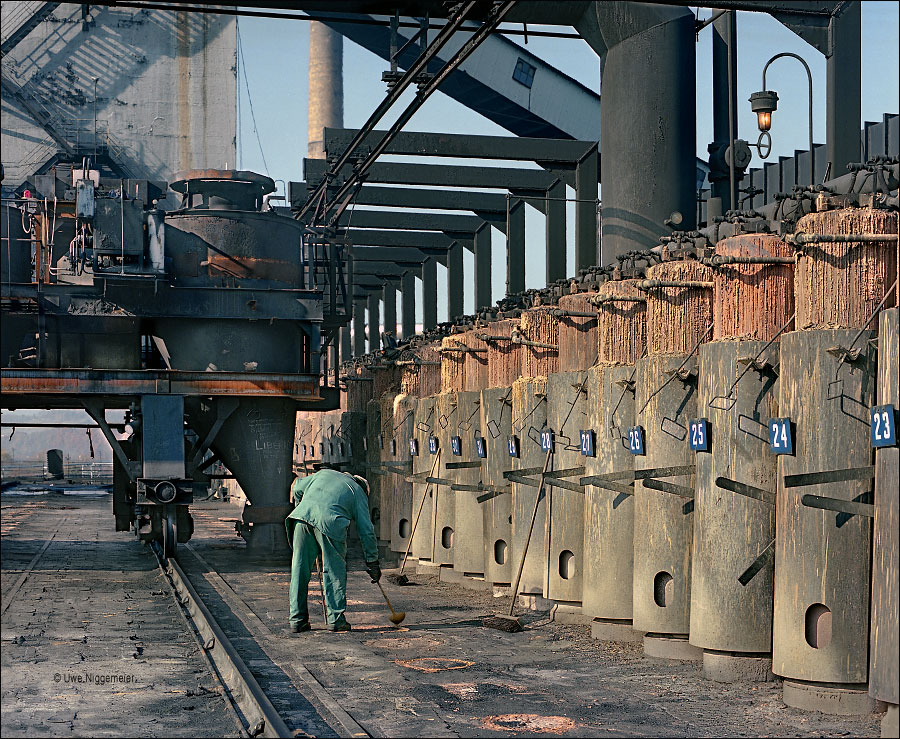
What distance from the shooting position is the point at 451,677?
33.1 feet

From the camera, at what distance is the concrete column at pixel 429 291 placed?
39897mm

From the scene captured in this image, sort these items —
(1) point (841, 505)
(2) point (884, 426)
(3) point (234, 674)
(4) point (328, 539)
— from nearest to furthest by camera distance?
(2) point (884, 426)
(1) point (841, 505)
(3) point (234, 674)
(4) point (328, 539)

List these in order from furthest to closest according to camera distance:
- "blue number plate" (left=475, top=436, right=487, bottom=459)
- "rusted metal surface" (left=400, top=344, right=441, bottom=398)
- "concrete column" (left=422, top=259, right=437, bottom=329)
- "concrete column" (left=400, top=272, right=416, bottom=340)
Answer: "concrete column" (left=400, top=272, right=416, bottom=340), "concrete column" (left=422, top=259, right=437, bottom=329), "rusted metal surface" (left=400, top=344, right=441, bottom=398), "blue number plate" (left=475, top=436, right=487, bottom=459)

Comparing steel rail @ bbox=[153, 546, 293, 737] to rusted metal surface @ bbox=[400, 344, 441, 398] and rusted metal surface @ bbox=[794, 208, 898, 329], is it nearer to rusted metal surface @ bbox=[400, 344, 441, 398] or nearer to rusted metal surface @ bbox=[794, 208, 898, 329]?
rusted metal surface @ bbox=[794, 208, 898, 329]

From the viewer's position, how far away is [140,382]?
739 inches

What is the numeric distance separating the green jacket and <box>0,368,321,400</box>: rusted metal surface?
19.9 ft

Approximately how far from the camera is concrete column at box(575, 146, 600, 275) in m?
24.9

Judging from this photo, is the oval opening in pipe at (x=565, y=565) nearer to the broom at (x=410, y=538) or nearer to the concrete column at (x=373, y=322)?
the broom at (x=410, y=538)

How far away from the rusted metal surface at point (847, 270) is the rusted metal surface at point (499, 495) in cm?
652


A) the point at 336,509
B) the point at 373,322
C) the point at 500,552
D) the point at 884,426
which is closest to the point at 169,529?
the point at 500,552

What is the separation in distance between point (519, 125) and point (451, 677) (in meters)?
20.1

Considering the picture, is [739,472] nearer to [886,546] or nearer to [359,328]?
[886,546]

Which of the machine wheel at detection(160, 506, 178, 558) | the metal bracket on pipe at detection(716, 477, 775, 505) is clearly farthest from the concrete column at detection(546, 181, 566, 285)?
the metal bracket on pipe at detection(716, 477, 775, 505)

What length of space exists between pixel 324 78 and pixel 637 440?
163 feet
